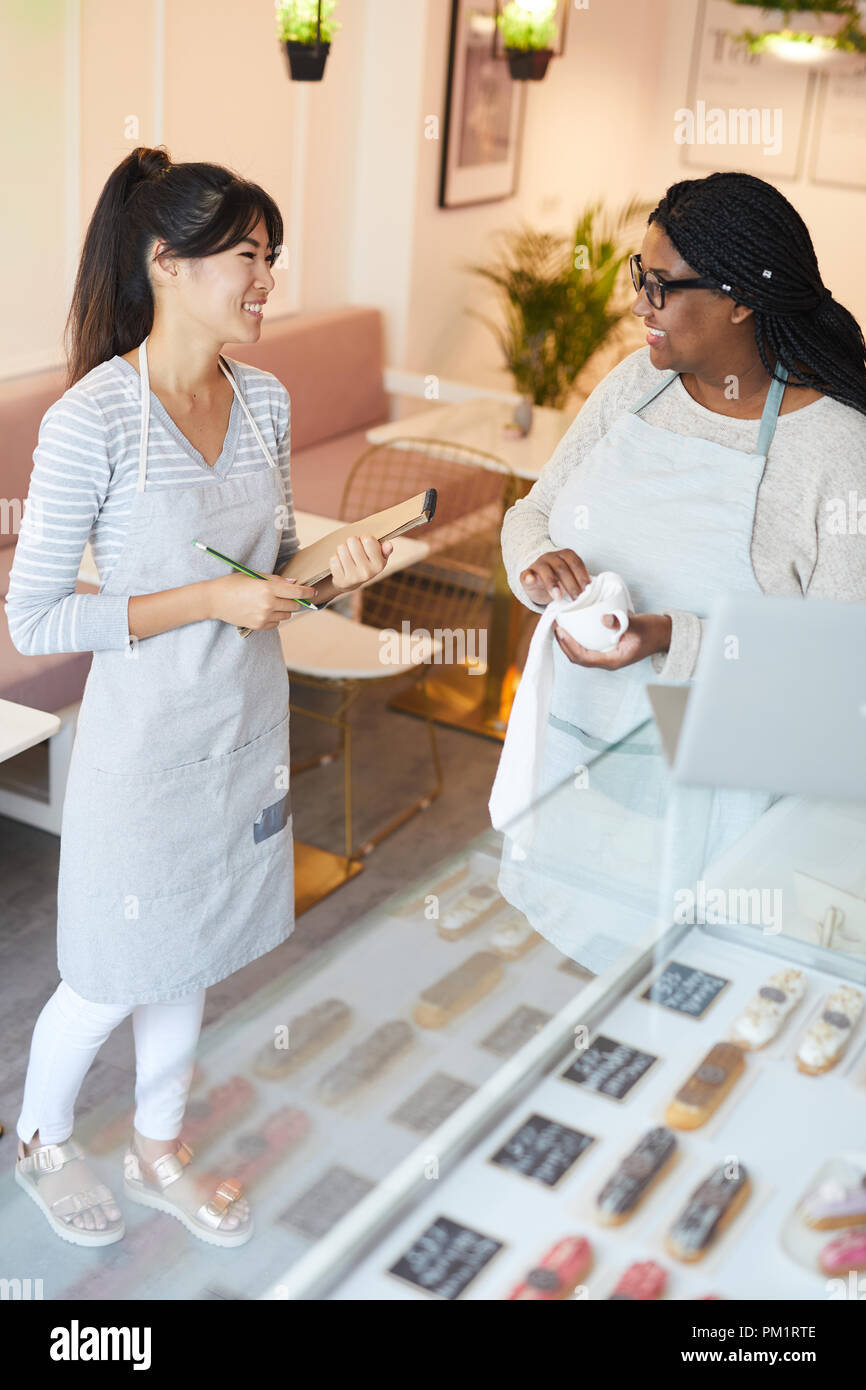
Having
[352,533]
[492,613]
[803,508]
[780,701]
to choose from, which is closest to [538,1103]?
[780,701]

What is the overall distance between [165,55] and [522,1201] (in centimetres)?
414

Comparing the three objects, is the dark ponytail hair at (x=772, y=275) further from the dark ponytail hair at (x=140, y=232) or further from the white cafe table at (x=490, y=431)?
the white cafe table at (x=490, y=431)

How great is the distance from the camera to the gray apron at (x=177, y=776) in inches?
71.2

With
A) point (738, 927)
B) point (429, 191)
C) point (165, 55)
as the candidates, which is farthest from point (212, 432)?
point (429, 191)

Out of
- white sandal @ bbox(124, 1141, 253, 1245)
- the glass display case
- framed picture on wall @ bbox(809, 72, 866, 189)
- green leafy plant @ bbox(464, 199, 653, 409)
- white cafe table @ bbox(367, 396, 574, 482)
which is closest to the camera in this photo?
the glass display case

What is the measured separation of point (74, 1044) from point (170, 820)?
414mm

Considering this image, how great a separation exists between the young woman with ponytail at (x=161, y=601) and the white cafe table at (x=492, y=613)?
2.38m

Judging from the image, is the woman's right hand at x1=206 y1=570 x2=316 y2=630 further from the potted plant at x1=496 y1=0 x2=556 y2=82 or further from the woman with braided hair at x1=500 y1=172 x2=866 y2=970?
the potted plant at x1=496 y1=0 x2=556 y2=82

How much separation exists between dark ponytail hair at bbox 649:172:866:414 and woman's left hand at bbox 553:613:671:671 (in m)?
0.35

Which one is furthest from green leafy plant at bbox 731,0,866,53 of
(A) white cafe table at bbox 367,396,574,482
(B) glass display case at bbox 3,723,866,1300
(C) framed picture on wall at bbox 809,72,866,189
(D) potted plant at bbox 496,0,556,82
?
(B) glass display case at bbox 3,723,866,1300

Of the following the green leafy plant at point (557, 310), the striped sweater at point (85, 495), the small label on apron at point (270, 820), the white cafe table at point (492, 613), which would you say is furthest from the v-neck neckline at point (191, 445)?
the green leafy plant at point (557, 310)

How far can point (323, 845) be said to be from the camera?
360cm

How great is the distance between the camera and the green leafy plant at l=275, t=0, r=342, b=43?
4.11 meters
